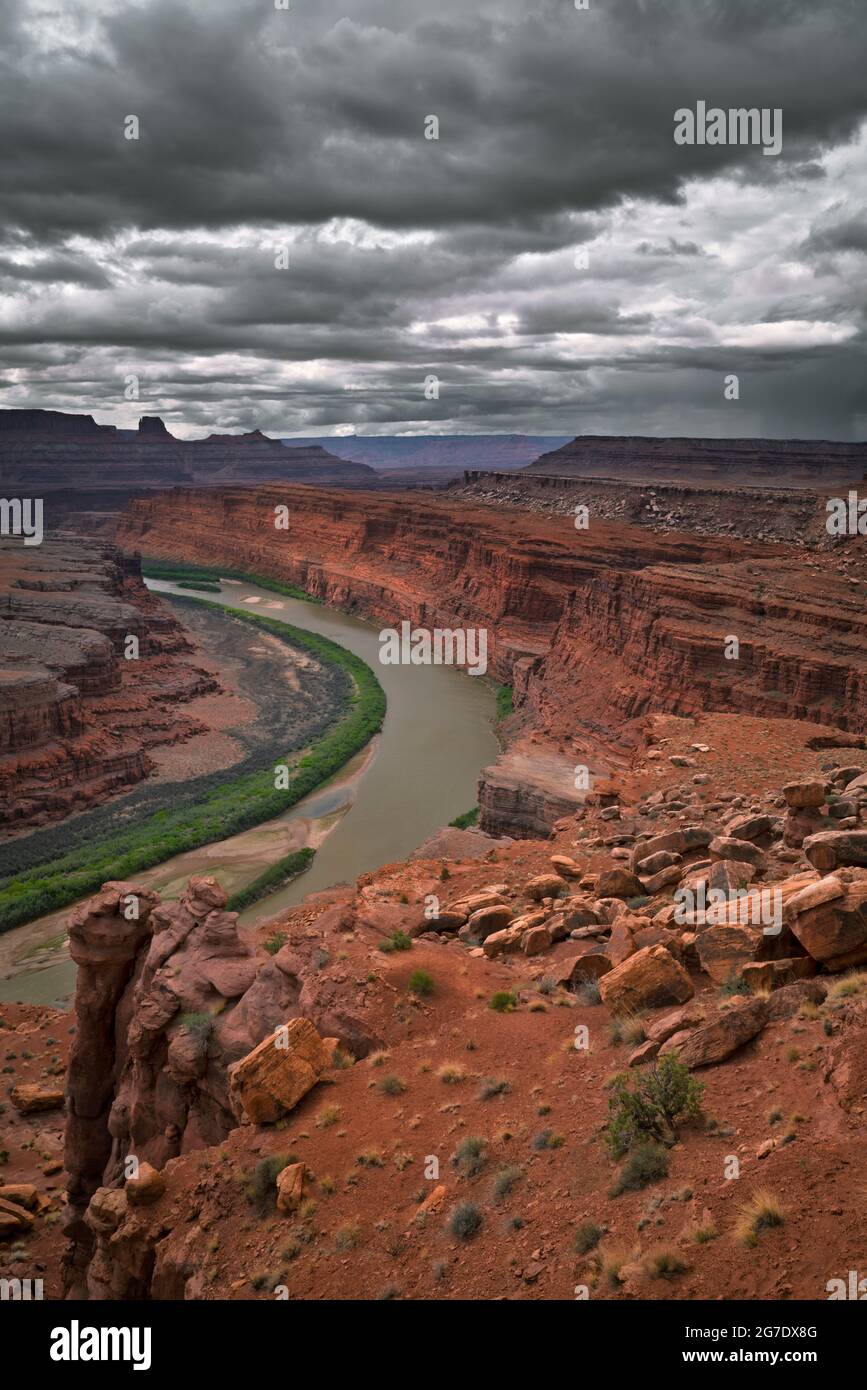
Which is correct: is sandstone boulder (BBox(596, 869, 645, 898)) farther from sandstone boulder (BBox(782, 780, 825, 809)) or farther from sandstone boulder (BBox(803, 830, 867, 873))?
sandstone boulder (BBox(803, 830, 867, 873))

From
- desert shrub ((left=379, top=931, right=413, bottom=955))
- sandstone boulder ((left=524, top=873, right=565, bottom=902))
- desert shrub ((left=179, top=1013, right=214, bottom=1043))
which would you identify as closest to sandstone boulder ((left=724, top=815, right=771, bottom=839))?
sandstone boulder ((left=524, top=873, right=565, bottom=902))

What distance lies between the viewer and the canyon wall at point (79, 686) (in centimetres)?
4353

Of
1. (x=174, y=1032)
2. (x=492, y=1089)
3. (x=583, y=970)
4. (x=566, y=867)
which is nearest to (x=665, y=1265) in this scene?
(x=492, y=1089)

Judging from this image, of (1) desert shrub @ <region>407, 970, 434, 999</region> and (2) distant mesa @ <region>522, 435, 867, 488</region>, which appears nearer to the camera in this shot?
(1) desert shrub @ <region>407, 970, 434, 999</region>

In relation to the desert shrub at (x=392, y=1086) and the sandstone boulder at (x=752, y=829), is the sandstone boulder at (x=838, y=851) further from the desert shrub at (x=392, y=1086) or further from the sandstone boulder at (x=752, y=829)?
the desert shrub at (x=392, y=1086)

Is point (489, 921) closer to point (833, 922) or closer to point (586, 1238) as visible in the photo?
point (833, 922)

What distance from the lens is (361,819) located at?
1727 inches

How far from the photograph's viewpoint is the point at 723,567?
5369 cm

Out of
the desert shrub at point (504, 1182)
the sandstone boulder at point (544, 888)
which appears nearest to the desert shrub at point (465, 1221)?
the desert shrub at point (504, 1182)

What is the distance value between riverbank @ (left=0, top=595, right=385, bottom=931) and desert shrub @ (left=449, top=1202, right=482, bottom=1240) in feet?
94.0

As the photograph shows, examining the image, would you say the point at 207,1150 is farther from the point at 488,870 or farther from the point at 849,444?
the point at 849,444

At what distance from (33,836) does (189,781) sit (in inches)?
371

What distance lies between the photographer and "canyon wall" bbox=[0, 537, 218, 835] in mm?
43531
